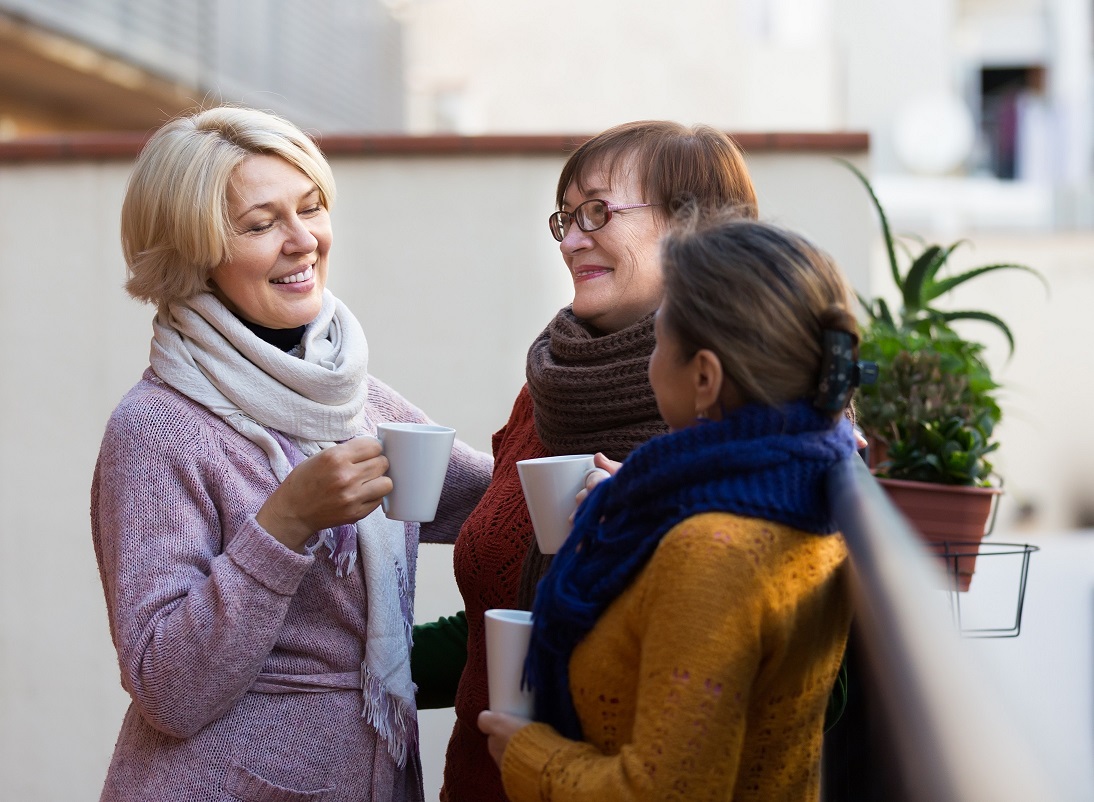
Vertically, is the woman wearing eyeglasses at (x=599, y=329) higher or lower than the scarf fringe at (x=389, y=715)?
higher

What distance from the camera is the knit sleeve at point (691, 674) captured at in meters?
1.21

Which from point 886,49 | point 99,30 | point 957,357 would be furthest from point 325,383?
point 886,49

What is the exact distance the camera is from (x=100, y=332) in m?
4.67

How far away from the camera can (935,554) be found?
2.60 metres

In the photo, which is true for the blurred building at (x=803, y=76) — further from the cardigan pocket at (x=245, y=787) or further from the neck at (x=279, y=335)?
the cardigan pocket at (x=245, y=787)

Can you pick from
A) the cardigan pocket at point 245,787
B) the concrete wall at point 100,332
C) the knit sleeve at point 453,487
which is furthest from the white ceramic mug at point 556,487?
the concrete wall at point 100,332

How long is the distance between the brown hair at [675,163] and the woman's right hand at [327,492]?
0.60 meters

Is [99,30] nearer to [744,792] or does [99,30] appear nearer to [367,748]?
[367,748]

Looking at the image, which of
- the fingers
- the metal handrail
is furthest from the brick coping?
the metal handrail

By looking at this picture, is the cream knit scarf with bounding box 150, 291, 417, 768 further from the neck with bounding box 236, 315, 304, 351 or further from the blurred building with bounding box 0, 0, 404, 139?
the blurred building with bounding box 0, 0, 404, 139

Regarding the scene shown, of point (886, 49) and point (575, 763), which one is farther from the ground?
point (886, 49)

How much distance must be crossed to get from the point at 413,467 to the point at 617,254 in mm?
490

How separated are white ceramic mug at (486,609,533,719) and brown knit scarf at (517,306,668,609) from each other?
0.46 meters

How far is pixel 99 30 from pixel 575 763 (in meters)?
7.91
